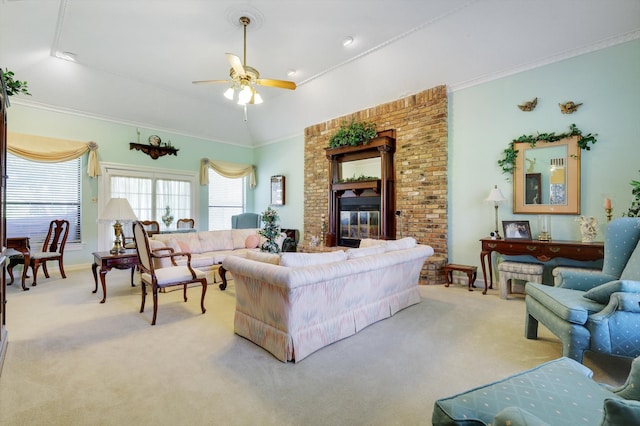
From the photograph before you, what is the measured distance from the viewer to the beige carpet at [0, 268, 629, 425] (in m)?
1.73

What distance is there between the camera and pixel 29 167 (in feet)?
18.0

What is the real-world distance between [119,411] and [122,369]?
21.6 inches

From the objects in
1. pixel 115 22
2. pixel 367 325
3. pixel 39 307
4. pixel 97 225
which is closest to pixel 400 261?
pixel 367 325

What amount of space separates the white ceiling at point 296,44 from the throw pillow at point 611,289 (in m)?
3.36

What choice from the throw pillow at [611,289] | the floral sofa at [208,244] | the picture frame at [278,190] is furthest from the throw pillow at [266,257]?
the picture frame at [278,190]

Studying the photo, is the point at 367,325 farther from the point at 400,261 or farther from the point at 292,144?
the point at 292,144

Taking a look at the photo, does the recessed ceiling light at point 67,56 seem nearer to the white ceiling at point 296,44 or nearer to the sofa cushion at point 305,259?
the white ceiling at point 296,44

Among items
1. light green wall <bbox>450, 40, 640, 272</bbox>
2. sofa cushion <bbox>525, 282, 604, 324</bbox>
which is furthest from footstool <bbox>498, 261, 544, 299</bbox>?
sofa cushion <bbox>525, 282, 604, 324</bbox>

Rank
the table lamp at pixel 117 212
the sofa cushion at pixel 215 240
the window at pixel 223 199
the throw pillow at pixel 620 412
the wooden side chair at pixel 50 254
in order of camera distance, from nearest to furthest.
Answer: the throw pillow at pixel 620 412, the table lamp at pixel 117 212, the wooden side chair at pixel 50 254, the sofa cushion at pixel 215 240, the window at pixel 223 199

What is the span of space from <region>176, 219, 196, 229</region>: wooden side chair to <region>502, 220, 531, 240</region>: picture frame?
Answer: 6.50 metres

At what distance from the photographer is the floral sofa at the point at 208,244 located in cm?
452

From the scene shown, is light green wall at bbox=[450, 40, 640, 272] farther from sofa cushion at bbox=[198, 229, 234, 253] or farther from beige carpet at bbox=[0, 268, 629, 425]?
sofa cushion at bbox=[198, 229, 234, 253]

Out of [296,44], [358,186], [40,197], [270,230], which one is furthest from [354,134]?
[40,197]

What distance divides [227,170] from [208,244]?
353cm
